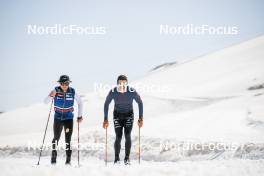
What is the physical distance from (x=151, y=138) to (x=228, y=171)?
7.88 meters

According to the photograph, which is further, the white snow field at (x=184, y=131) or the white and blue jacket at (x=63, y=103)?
the white and blue jacket at (x=63, y=103)

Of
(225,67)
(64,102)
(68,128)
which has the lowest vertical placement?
(68,128)

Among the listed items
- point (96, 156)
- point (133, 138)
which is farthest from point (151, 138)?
point (96, 156)

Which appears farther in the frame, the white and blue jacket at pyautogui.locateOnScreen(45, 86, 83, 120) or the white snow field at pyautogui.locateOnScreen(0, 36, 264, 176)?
the white and blue jacket at pyautogui.locateOnScreen(45, 86, 83, 120)

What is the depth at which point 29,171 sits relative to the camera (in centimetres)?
660

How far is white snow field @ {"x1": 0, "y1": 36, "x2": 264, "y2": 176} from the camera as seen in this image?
25.1ft

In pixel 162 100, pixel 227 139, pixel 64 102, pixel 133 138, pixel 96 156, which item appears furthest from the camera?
pixel 162 100

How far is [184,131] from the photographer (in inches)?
632

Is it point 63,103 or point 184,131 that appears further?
point 184,131

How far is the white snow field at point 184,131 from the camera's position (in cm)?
765

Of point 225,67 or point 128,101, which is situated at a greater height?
point 225,67

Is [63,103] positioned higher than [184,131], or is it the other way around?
[63,103]

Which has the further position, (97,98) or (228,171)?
(97,98)

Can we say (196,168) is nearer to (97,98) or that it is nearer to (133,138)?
(133,138)
